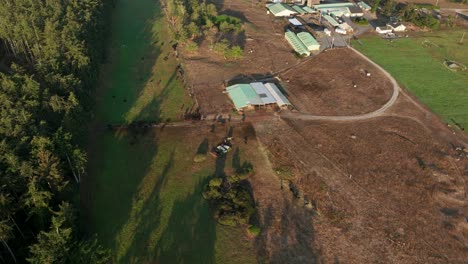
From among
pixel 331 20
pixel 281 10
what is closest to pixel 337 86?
pixel 331 20

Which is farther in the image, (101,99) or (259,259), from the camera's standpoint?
(101,99)

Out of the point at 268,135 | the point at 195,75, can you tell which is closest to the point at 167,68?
the point at 195,75

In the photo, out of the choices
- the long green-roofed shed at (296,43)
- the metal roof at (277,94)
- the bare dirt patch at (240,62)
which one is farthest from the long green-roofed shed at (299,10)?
the metal roof at (277,94)

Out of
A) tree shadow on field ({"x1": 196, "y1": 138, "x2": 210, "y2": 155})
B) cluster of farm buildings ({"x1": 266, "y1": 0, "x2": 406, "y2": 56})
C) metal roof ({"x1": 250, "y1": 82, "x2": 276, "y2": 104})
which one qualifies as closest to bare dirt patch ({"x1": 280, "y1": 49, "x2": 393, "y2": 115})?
metal roof ({"x1": 250, "y1": 82, "x2": 276, "y2": 104})

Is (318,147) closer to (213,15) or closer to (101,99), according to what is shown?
(101,99)

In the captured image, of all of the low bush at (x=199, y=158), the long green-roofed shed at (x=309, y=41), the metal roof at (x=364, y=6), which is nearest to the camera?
the low bush at (x=199, y=158)

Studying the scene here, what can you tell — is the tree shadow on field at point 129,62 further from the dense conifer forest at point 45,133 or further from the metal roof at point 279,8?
the metal roof at point 279,8
